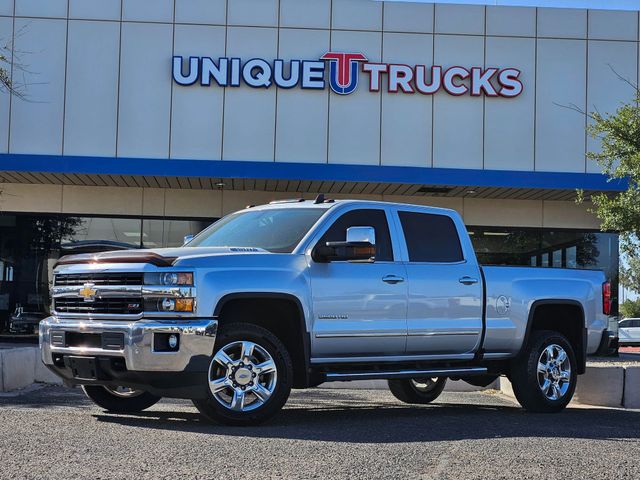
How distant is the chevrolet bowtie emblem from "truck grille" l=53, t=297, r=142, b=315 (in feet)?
0.12

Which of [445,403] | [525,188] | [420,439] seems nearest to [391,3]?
[525,188]

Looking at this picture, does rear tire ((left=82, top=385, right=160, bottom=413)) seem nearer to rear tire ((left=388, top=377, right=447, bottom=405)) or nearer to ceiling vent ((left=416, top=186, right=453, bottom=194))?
rear tire ((left=388, top=377, right=447, bottom=405))

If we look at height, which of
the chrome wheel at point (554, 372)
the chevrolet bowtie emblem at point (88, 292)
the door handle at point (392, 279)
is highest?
the door handle at point (392, 279)

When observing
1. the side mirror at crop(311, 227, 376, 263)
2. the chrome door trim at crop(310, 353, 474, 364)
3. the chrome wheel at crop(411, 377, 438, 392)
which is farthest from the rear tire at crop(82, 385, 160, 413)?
the chrome wheel at crop(411, 377, 438, 392)

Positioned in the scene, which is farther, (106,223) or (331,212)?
(106,223)

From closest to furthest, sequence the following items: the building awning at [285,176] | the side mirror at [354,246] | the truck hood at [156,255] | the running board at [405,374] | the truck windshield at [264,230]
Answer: the truck hood at [156,255]
the side mirror at [354,246]
the running board at [405,374]
the truck windshield at [264,230]
the building awning at [285,176]

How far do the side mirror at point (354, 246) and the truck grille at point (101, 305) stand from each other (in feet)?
5.62

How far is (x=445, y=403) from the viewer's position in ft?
35.6

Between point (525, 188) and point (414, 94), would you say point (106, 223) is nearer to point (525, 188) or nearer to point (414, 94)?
point (414, 94)

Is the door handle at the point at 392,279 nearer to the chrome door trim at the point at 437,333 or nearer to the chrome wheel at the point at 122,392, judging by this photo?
the chrome door trim at the point at 437,333

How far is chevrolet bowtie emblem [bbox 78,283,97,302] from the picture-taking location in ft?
25.2

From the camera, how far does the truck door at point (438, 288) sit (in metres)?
8.68

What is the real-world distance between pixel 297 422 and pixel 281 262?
56.5 inches

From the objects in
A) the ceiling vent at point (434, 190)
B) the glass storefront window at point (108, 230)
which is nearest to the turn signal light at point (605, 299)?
the ceiling vent at point (434, 190)
